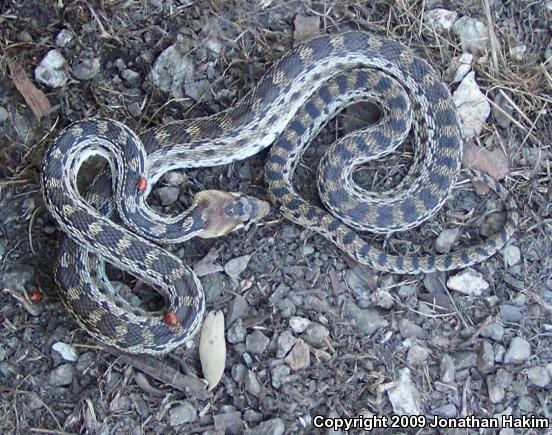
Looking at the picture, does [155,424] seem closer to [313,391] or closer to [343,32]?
[313,391]

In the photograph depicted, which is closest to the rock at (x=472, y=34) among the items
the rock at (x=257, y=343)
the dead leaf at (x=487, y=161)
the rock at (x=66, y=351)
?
the dead leaf at (x=487, y=161)

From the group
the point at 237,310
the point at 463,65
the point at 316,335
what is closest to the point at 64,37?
the point at 237,310

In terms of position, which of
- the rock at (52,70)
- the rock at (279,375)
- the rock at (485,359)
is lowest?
the rock at (485,359)

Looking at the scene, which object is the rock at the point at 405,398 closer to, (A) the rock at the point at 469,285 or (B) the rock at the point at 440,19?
(A) the rock at the point at 469,285

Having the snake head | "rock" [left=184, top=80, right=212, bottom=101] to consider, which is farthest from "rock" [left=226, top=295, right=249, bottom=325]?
"rock" [left=184, top=80, right=212, bottom=101]

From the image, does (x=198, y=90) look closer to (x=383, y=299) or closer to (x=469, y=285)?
(x=383, y=299)

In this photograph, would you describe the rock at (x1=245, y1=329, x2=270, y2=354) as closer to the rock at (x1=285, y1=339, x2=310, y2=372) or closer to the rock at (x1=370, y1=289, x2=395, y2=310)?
the rock at (x1=285, y1=339, x2=310, y2=372)
